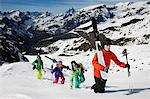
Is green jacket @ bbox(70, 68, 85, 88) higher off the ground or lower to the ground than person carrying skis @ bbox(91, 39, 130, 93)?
lower

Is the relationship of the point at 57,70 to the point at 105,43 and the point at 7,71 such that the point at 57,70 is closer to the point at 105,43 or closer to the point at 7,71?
the point at 7,71

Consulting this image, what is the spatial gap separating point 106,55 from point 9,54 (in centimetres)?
2551

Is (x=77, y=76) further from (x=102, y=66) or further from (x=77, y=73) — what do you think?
(x=102, y=66)

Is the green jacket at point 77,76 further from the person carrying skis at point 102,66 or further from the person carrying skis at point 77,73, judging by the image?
the person carrying skis at point 102,66

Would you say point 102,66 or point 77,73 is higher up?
point 102,66

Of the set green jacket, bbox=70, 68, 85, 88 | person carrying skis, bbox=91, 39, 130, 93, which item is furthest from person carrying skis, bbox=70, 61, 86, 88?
person carrying skis, bbox=91, 39, 130, 93

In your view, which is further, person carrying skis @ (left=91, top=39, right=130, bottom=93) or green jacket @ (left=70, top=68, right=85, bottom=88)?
green jacket @ (left=70, top=68, right=85, bottom=88)

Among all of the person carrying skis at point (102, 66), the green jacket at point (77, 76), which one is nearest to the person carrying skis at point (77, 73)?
the green jacket at point (77, 76)

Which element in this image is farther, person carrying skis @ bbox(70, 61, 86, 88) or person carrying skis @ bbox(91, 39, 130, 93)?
person carrying skis @ bbox(70, 61, 86, 88)

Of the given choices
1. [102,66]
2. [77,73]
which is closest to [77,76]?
[77,73]

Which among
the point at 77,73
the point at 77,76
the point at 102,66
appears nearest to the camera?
the point at 102,66

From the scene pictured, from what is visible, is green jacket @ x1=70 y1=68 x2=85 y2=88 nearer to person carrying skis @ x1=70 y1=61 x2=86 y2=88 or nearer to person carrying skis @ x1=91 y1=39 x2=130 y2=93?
person carrying skis @ x1=70 y1=61 x2=86 y2=88

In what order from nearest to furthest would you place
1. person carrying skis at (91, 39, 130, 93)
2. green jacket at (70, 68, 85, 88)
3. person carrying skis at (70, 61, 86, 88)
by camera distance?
person carrying skis at (91, 39, 130, 93) < green jacket at (70, 68, 85, 88) < person carrying skis at (70, 61, 86, 88)

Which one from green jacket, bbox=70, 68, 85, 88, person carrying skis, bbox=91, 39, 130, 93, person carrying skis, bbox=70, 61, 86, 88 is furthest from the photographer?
person carrying skis, bbox=70, 61, 86, 88
